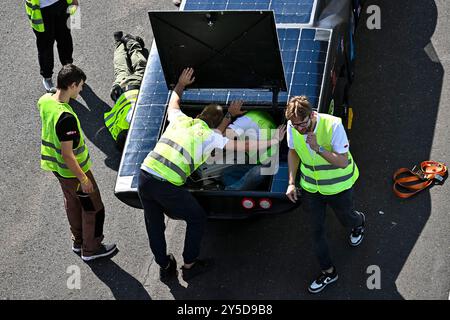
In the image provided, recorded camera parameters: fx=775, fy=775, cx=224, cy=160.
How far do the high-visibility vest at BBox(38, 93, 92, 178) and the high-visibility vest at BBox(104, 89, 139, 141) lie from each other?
43.0 inches

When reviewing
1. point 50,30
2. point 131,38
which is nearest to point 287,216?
point 131,38

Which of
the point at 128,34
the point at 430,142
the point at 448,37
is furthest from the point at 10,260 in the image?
the point at 448,37

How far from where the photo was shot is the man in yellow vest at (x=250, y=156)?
6168 mm

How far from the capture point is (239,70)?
6359 mm

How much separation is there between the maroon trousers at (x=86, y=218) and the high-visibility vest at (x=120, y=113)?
3.17 ft

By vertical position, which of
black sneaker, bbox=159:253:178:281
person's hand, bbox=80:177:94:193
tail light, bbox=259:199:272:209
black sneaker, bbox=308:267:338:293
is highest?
tail light, bbox=259:199:272:209

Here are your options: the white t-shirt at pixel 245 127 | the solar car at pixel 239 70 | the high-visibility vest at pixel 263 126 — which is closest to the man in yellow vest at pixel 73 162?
the solar car at pixel 239 70

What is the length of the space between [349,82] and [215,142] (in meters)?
2.33

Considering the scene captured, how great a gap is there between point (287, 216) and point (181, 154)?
1.53 metres

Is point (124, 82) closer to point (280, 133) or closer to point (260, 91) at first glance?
point (260, 91)

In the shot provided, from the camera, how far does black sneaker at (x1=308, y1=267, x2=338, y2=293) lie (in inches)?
246

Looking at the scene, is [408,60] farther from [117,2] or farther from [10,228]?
[10,228]

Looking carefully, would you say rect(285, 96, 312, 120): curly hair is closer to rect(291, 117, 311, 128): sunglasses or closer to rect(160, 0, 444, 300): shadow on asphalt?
rect(291, 117, 311, 128): sunglasses

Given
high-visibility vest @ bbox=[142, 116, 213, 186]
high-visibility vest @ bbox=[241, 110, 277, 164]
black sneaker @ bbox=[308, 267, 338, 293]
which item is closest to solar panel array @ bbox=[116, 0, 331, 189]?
high-visibility vest @ bbox=[241, 110, 277, 164]
